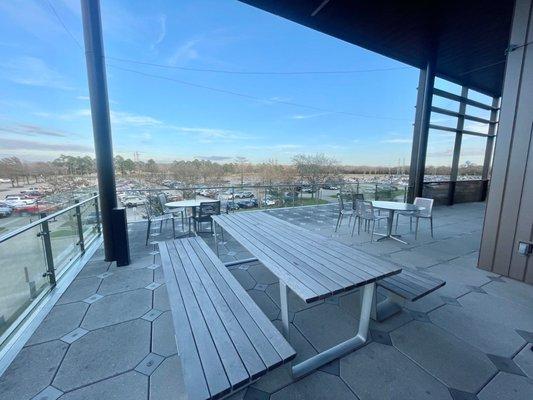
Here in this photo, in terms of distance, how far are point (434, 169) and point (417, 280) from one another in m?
6.68

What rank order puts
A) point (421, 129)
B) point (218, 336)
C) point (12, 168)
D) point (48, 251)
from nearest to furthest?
1. point (218, 336)
2. point (48, 251)
3. point (12, 168)
4. point (421, 129)

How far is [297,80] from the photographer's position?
1149 cm

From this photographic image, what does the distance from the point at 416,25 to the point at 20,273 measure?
666 centimetres

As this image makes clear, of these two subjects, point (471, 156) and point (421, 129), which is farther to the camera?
point (471, 156)

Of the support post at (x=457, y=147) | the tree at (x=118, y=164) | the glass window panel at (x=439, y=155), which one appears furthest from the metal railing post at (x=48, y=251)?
the support post at (x=457, y=147)

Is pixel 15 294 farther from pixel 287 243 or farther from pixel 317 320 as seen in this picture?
pixel 317 320

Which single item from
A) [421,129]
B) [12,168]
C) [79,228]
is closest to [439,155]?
[421,129]

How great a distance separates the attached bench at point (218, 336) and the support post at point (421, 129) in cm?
633

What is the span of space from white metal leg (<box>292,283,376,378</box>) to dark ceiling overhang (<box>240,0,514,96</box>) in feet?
13.2

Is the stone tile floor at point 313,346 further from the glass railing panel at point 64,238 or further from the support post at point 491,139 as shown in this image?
the support post at point 491,139

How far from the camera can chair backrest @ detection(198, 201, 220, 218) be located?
3.87m

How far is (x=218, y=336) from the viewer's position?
3.61 ft

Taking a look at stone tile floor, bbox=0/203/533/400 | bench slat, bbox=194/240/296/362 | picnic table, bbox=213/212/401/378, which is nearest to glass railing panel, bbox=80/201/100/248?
stone tile floor, bbox=0/203/533/400

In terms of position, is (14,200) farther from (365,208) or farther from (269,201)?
(365,208)
